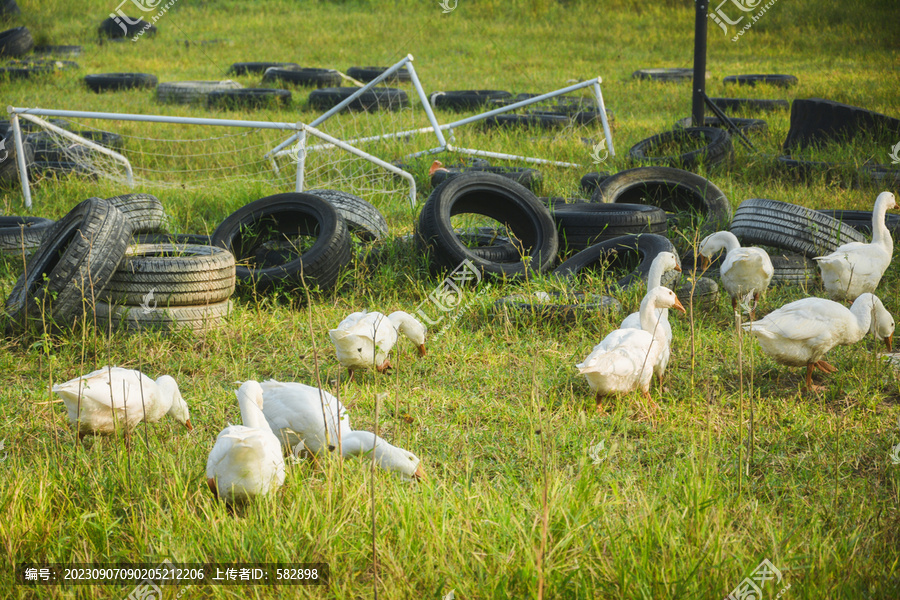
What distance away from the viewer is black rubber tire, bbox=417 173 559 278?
5309 mm

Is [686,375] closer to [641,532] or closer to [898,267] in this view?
[641,532]

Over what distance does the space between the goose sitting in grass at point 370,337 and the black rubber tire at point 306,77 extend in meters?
12.3

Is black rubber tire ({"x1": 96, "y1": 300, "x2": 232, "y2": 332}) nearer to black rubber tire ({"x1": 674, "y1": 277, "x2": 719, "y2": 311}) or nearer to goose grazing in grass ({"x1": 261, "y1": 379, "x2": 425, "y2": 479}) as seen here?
goose grazing in grass ({"x1": 261, "y1": 379, "x2": 425, "y2": 479})

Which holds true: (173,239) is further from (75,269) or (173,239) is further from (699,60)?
(699,60)

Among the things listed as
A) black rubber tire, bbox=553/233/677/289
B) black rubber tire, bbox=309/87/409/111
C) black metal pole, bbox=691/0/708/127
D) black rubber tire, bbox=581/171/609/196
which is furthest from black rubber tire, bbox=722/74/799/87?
black rubber tire, bbox=553/233/677/289

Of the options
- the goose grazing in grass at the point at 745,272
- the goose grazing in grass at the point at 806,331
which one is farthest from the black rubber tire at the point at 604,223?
the goose grazing in grass at the point at 806,331

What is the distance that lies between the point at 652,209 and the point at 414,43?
1691 centimetres

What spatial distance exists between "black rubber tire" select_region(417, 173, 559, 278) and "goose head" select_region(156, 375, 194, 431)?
240 centimetres

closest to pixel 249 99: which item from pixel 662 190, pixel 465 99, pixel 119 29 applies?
pixel 465 99

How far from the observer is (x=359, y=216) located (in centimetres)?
600

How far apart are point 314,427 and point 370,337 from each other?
2.97 feet

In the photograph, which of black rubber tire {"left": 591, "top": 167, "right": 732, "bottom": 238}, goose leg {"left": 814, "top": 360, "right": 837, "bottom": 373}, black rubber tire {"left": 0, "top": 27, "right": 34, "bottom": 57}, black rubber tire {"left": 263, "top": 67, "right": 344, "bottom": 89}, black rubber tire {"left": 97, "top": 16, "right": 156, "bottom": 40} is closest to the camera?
goose leg {"left": 814, "top": 360, "right": 837, "bottom": 373}

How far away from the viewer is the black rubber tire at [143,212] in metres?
5.85

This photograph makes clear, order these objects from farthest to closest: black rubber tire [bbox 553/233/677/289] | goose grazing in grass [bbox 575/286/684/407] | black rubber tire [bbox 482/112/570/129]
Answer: black rubber tire [bbox 482/112/570/129]
black rubber tire [bbox 553/233/677/289]
goose grazing in grass [bbox 575/286/684/407]
